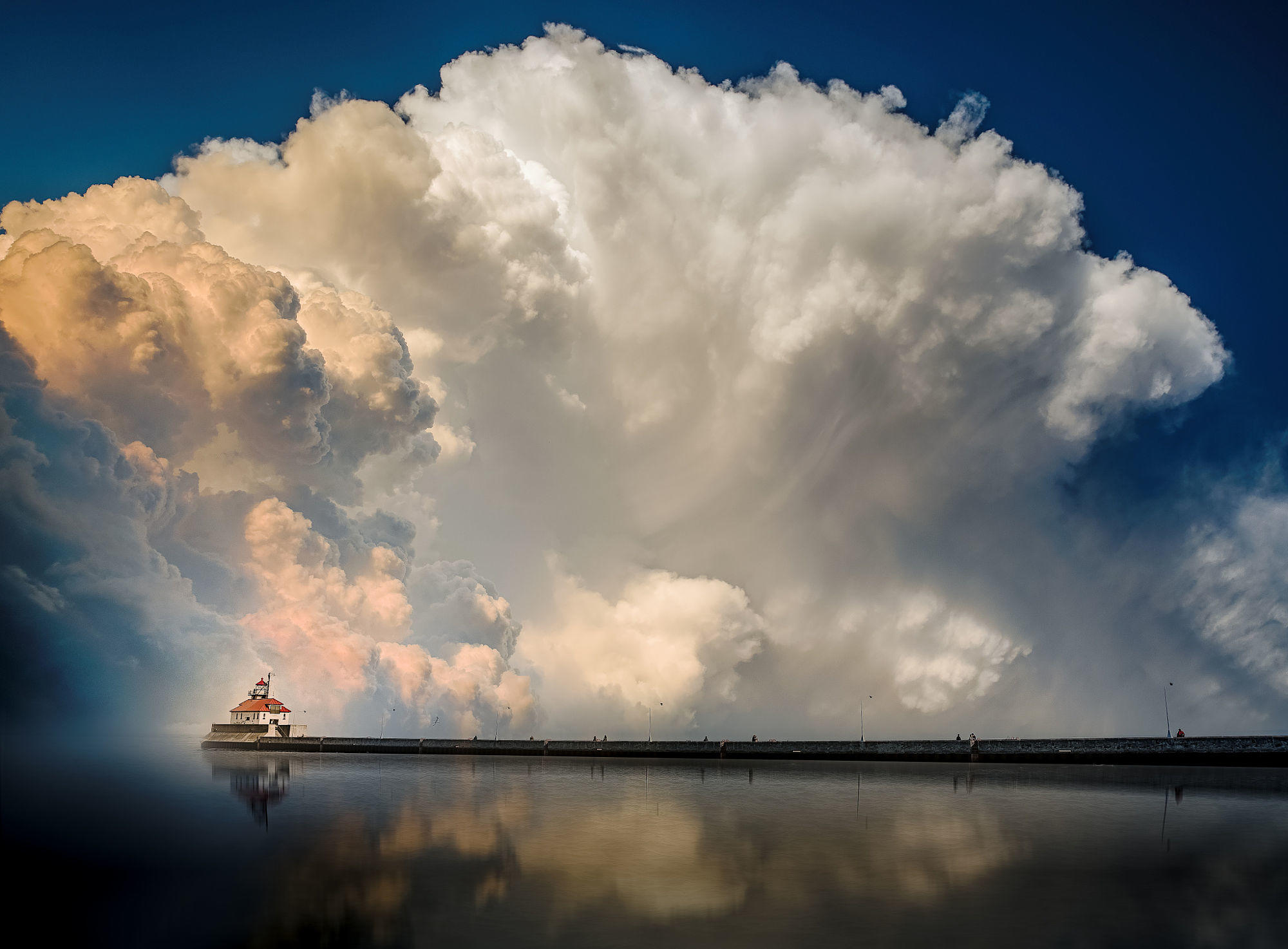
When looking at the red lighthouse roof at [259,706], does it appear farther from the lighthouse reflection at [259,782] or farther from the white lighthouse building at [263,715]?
the lighthouse reflection at [259,782]

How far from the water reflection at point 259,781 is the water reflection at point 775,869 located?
0.71 m

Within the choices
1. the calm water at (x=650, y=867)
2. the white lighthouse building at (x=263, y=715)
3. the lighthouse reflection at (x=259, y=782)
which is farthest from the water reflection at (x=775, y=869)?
the white lighthouse building at (x=263, y=715)

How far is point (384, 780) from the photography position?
85188 mm

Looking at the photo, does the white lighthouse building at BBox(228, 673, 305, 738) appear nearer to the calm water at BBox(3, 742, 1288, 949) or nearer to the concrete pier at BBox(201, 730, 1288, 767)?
the concrete pier at BBox(201, 730, 1288, 767)

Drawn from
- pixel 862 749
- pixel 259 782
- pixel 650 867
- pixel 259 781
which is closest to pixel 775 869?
pixel 650 867

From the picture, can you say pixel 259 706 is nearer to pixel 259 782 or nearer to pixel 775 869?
pixel 259 782

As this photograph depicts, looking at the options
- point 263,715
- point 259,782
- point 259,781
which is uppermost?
point 263,715

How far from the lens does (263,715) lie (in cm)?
16325

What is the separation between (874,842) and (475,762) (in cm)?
11010

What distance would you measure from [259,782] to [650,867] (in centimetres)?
6046

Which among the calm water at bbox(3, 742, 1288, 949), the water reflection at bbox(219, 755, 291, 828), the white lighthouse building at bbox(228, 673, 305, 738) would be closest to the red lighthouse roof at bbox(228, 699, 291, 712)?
the white lighthouse building at bbox(228, 673, 305, 738)

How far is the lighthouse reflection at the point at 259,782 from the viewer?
56.8 metres

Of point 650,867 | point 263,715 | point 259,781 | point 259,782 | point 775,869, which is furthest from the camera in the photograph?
point 263,715

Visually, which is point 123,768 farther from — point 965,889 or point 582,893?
point 965,889
